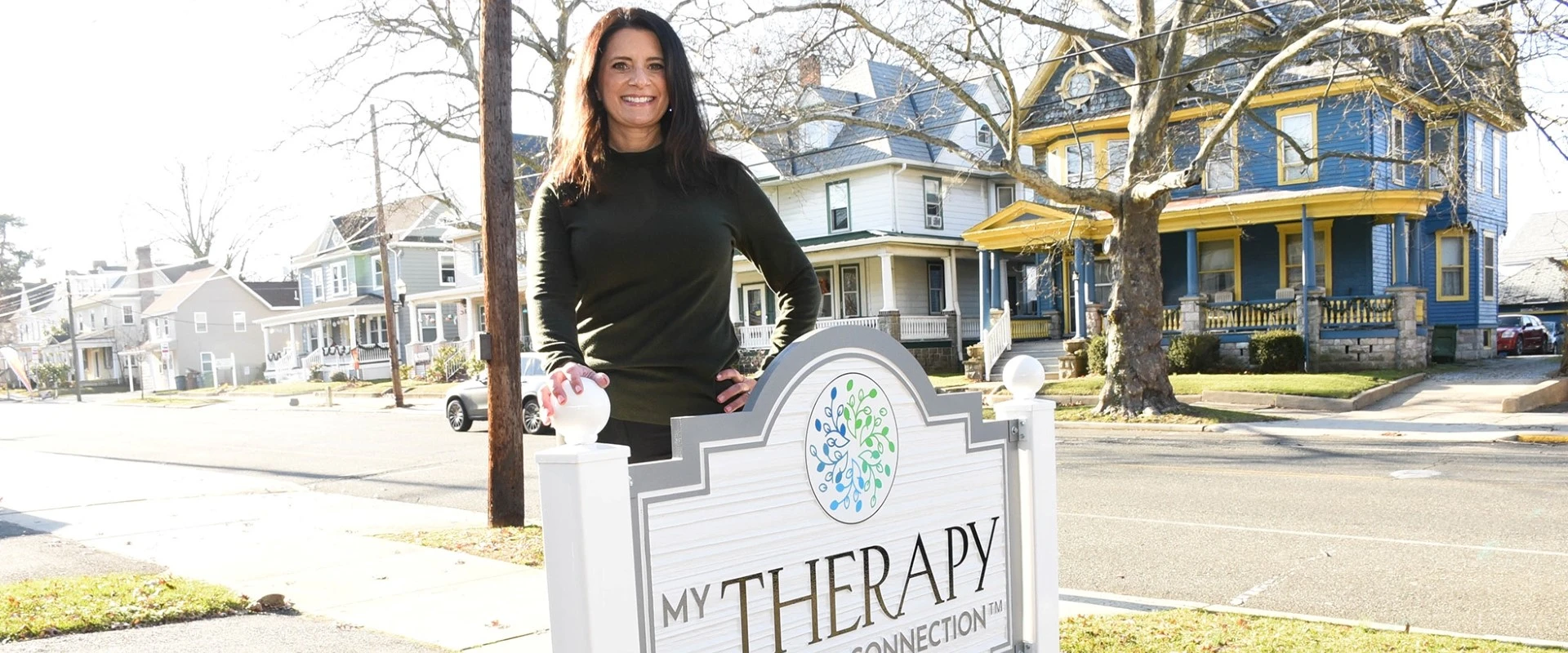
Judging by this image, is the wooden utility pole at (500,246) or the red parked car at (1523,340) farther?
the red parked car at (1523,340)

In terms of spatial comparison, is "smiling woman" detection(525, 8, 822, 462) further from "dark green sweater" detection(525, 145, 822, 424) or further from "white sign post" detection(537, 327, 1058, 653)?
"white sign post" detection(537, 327, 1058, 653)

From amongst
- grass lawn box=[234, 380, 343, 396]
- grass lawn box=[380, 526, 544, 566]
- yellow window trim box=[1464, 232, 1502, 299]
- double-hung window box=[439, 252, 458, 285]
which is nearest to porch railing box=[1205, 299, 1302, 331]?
yellow window trim box=[1464, 232, 1502, 299]

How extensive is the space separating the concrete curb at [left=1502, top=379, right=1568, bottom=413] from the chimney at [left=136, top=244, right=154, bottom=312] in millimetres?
70672

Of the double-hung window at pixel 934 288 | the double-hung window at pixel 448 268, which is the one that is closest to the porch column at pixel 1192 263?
the double-hung window at pixel 934 288

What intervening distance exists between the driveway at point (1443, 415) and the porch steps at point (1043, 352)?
23.0 ft

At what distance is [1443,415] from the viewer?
15.0 meters

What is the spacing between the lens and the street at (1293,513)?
5.62 m

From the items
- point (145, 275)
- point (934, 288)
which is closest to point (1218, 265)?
point (934, 288)

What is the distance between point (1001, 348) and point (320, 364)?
34.3 m

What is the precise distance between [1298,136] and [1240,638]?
21737mm

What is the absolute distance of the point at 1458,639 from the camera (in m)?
4.40

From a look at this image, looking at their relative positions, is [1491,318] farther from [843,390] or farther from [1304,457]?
[843,390]

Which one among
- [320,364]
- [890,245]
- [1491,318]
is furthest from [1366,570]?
[320,364]

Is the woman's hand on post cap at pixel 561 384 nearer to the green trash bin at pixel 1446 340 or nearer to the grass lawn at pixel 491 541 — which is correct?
the grass lawn at pixel 491 541
